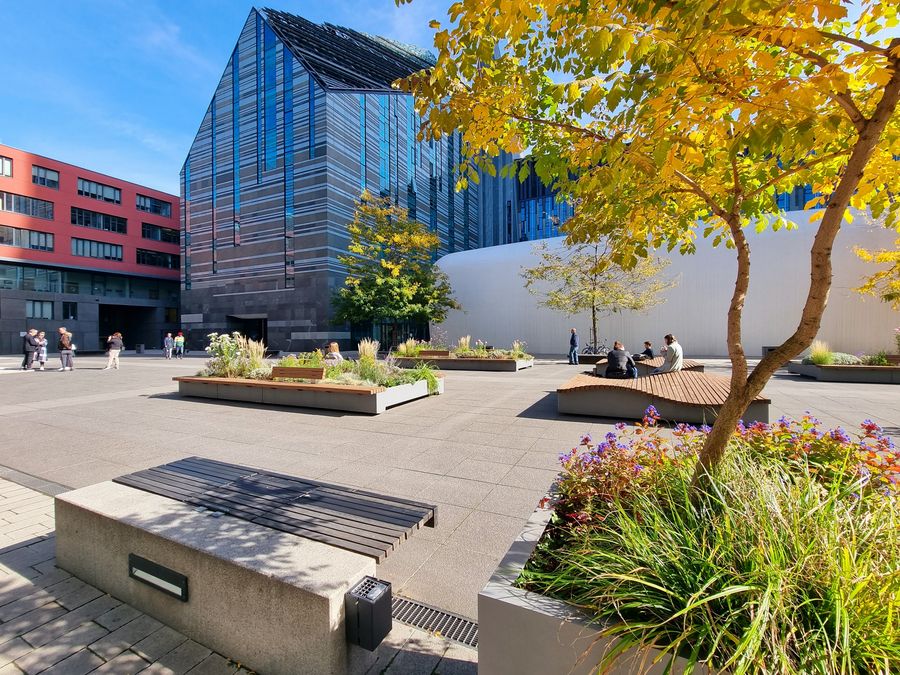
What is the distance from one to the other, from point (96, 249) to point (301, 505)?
5429 cm

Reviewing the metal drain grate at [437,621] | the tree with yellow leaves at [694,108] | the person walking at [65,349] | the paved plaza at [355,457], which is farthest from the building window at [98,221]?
the metal drain grate at [437,621]

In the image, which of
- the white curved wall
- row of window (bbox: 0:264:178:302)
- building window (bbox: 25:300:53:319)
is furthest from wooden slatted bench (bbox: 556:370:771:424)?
row of window (bbox: 0:264:178:302)

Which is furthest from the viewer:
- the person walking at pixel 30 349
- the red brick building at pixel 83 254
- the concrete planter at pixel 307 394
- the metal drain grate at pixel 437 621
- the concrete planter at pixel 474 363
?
the red brick building at pixel 83 254

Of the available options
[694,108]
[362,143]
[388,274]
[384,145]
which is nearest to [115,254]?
[362,143]

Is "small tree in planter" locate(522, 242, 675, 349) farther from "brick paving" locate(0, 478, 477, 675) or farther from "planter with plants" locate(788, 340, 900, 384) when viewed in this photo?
"brick paving" locate(0, 478, 477, 675)

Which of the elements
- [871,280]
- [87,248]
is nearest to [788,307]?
[871,280]

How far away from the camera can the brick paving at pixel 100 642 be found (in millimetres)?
2283

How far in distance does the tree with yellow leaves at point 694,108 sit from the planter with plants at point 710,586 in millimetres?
435

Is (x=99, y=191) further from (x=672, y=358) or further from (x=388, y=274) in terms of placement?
(x=672, y=358)

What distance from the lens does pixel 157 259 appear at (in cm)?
4794

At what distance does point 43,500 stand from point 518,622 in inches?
213

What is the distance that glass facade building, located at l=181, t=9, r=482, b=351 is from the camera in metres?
A: 32.1

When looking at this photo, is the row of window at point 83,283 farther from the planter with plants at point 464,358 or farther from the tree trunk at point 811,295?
the tree trunk at point 811,295

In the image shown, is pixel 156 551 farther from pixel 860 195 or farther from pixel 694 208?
pixel 860 195
